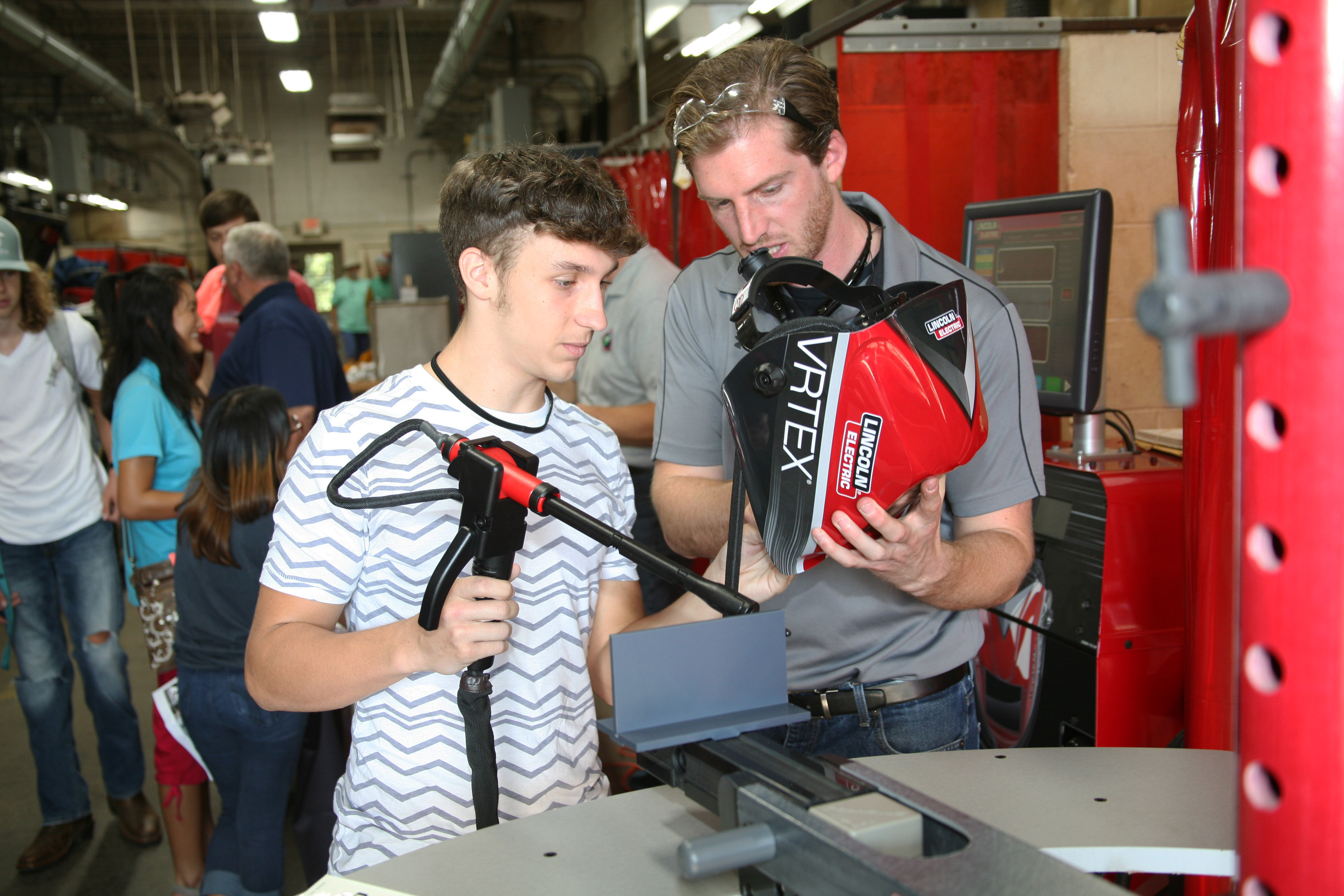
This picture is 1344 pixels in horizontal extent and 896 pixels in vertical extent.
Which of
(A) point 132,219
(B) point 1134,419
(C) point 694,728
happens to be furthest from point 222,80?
(C) point 694,728

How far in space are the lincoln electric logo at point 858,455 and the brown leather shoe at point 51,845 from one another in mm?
2733

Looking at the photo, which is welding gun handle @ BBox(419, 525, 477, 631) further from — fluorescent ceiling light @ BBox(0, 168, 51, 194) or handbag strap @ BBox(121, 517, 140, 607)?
fluorescent ceiling light @ BBox(0, 168, 51, 194)

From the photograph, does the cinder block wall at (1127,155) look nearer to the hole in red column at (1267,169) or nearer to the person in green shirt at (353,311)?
the hole in red column at (1267,169)

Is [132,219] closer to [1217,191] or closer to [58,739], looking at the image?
[58,739]

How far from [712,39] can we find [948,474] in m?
4.05

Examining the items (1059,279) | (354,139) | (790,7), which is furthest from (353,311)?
(1059,279)

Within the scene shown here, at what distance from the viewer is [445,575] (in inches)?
38.0

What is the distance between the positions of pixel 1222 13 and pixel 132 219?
1827 cm

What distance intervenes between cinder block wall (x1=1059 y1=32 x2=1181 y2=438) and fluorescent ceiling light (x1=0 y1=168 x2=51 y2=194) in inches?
374

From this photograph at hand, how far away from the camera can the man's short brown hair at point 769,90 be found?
1367mm

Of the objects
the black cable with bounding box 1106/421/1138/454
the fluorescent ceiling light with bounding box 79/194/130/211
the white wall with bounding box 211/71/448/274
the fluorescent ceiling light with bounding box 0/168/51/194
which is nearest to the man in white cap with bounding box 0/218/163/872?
the black cable with bounding box 1106/421/1138/454

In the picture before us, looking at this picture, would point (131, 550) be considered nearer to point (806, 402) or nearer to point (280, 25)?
point (806, 402)

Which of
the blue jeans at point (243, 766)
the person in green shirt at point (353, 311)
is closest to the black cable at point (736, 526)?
the blue jeans at point (243, 766)

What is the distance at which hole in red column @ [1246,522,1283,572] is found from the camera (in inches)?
18.1
